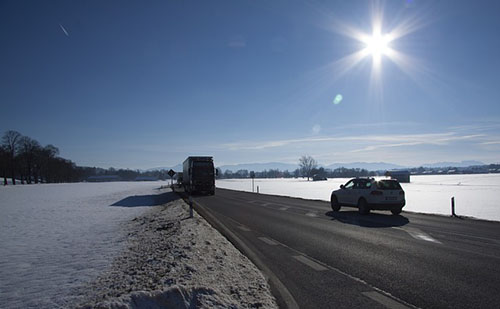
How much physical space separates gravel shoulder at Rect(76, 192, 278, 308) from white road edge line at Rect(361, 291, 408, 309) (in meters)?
1.50

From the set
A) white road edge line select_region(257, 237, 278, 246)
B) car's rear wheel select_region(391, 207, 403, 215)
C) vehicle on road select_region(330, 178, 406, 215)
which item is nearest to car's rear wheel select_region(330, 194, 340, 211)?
vehicle on road select_region(330, 178, 406, 215)

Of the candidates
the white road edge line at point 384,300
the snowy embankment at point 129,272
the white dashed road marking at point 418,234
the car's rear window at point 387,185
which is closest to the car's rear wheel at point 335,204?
the car's rear window at point 387,185

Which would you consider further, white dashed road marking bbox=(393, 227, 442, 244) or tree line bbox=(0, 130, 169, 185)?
tree line bbox=(0, 130, 169, 185)

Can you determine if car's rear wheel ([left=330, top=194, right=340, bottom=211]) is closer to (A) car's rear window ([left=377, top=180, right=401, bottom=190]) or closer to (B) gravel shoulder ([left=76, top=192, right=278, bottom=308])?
(A) car's rear window ([left=377, top=180, right=401, bottom=190])

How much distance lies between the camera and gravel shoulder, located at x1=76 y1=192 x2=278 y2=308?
162 inches

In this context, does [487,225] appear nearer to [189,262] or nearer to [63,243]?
[189,262]

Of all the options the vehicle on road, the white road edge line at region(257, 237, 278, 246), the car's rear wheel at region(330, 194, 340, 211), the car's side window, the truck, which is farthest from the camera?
the truck

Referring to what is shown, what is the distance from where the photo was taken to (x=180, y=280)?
5043 mm

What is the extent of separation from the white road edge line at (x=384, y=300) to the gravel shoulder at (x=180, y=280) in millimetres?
1496

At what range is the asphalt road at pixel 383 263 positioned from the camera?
475 centimetres

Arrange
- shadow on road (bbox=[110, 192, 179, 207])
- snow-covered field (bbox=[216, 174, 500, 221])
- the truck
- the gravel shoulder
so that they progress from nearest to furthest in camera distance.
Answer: the gravel shoulder
snow-covered field (bbox=[216, 174, 500, 221])
shadow on road (bbox=[110, 192, 179, 207])
the truck

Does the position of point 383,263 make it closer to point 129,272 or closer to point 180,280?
point 180,280

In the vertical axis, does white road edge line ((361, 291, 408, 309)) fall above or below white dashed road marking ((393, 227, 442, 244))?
above

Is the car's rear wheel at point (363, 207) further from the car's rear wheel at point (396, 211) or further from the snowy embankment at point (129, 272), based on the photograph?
the snowy embankment at point (129, 272)
